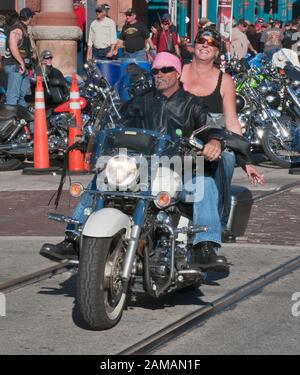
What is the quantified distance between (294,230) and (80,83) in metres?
5.84

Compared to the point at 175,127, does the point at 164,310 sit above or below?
below

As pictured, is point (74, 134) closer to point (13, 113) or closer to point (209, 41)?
point (13, 113)

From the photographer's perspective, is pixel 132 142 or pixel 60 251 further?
pixel 60 251

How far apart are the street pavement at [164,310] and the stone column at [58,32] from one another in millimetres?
8982

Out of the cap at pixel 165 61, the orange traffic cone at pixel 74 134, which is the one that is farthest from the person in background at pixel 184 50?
the cap at pixel 165 61

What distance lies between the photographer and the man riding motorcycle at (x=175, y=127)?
6.77 metres

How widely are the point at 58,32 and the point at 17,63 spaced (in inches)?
115

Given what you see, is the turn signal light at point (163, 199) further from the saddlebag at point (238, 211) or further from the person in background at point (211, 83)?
the person in background at point (211, 83)

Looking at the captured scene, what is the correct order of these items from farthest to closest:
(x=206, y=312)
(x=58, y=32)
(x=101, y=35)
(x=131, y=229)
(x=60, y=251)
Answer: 1. (x=101, y=35)
2. (x=58, y=32)
3. (x=206, y=312)
4. (x=60, y=251)
5. (x=131, y=229)

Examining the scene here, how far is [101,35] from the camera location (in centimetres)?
2088

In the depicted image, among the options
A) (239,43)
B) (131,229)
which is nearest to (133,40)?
(239,43)

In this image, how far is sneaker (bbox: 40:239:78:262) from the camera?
670cm

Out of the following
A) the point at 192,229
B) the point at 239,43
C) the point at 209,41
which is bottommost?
the point at 239,43
